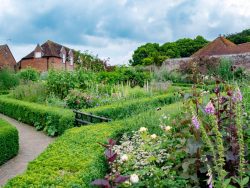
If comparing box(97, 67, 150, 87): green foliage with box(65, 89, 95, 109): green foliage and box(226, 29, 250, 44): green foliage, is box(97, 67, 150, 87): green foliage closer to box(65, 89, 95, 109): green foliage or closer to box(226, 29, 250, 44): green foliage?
box(65, 89, 95, 109): green foliage

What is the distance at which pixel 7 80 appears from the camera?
22891mm

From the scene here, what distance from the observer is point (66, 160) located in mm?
4844

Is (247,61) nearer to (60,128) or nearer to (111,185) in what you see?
(60,128)

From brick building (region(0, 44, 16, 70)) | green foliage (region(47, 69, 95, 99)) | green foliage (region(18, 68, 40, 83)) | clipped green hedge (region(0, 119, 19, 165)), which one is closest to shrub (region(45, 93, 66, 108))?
green foliage (region(47, 69, 95, 99))

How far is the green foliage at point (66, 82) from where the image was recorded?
13922 millimetres

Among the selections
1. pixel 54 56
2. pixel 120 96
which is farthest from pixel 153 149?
pixel 54 56

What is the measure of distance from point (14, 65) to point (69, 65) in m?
7.21

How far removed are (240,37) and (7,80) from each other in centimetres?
3862

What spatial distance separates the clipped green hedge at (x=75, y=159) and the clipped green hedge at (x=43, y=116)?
2.91m

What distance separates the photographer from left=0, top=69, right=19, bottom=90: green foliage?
74.5 ft

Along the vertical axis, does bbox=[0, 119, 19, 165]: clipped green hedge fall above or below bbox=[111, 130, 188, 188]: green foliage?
below

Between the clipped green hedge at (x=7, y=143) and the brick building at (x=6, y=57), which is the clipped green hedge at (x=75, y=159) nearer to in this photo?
the clipped green hedge at (x=7, y=143)

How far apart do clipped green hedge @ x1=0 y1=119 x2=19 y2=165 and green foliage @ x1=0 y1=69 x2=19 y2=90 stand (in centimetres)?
1511

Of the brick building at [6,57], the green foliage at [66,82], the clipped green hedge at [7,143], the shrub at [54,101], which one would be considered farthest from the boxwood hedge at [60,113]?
the brick building at [6,57]
